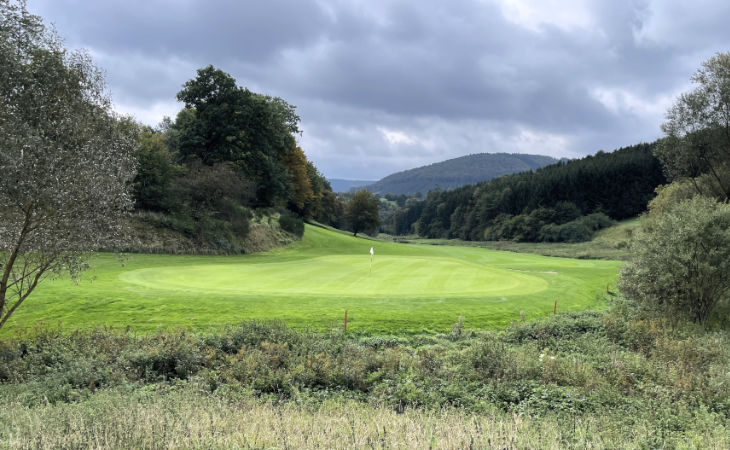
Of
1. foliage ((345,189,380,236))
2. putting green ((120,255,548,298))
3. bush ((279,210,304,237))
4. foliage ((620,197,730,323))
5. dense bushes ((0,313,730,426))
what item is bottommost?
dense bushes ((0,313,730,426))

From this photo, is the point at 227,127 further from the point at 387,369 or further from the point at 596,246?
the point at 596,246

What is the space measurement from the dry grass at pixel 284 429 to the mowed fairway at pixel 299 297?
6.01 m

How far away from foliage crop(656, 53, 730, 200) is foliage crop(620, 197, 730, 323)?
55.9ft

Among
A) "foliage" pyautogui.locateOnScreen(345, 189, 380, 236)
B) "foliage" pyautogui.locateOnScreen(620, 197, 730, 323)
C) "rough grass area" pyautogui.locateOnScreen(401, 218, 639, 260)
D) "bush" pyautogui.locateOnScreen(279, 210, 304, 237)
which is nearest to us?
"foliage" pyautogui.locateOnScreen(620, 197, 730, 323)

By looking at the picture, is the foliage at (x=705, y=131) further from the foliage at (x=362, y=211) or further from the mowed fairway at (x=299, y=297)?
the foliage at (x=362, y=211)

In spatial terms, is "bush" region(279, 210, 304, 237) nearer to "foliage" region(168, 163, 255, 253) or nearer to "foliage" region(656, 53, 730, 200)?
"foliage" region(168, 163, 255, 253)

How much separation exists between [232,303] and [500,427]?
36.0ft

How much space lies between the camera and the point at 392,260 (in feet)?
91.6

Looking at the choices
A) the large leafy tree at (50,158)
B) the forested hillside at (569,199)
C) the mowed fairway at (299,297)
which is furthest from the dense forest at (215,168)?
the forested hillside at (569,199)

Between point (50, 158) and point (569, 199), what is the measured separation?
107349 mm

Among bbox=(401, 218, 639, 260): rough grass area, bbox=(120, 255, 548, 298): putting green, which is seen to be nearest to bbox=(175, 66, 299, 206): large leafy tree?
bbox=(120, 255, 548, 298): putting green

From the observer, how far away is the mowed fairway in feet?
44.8

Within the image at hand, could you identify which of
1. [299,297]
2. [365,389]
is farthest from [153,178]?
[365,389]

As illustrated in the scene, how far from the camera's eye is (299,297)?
15766mm
